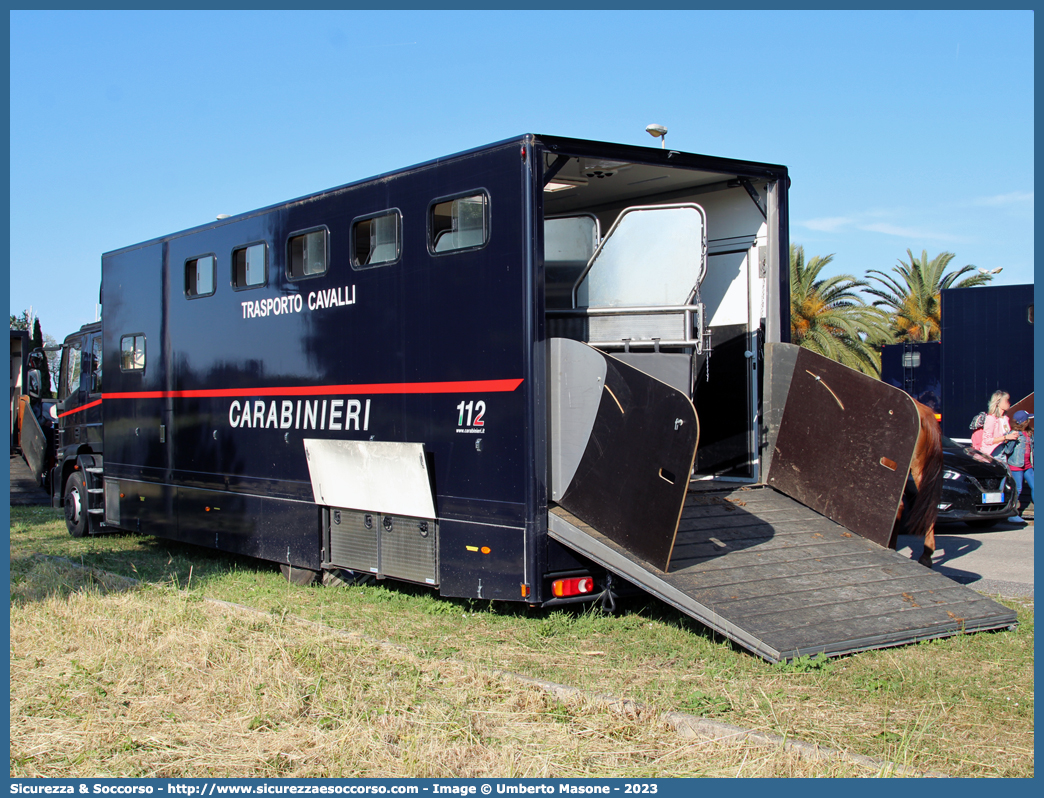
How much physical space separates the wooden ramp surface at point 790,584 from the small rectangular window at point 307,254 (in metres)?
3.28

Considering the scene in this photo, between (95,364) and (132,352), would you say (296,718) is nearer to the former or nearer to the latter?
(132,352)

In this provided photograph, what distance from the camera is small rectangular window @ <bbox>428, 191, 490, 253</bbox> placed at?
272 inches

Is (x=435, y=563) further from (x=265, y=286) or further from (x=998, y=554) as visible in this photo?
(x=998, y=554)

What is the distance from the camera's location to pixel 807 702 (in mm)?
5078

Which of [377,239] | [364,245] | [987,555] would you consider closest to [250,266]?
[364,245]

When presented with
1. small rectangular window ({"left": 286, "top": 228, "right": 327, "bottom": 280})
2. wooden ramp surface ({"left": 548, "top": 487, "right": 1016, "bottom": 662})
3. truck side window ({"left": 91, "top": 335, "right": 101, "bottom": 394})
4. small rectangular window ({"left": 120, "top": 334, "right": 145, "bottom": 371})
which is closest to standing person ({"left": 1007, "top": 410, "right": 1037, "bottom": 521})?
wooden ramp surface ({"left": 548, "top": 487, "right": 1016, "bottom": 662})

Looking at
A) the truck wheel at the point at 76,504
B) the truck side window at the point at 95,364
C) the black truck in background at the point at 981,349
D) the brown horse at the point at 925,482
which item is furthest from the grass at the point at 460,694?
the black truck in background at the point at 981,349

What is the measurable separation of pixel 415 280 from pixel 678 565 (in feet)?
9.70

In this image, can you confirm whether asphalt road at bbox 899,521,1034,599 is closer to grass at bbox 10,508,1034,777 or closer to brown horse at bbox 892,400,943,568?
brown horse at bbox 892,400,943,568

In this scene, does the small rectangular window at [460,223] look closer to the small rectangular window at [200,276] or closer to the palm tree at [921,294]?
the small rectangular window at [200,276]

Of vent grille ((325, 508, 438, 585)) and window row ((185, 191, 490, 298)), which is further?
vent grille ((325, 508, 438, 585))

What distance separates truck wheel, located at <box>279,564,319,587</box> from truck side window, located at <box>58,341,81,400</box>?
5.59 metres

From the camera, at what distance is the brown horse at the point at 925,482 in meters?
7.43

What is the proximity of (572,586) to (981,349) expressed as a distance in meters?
12.7
